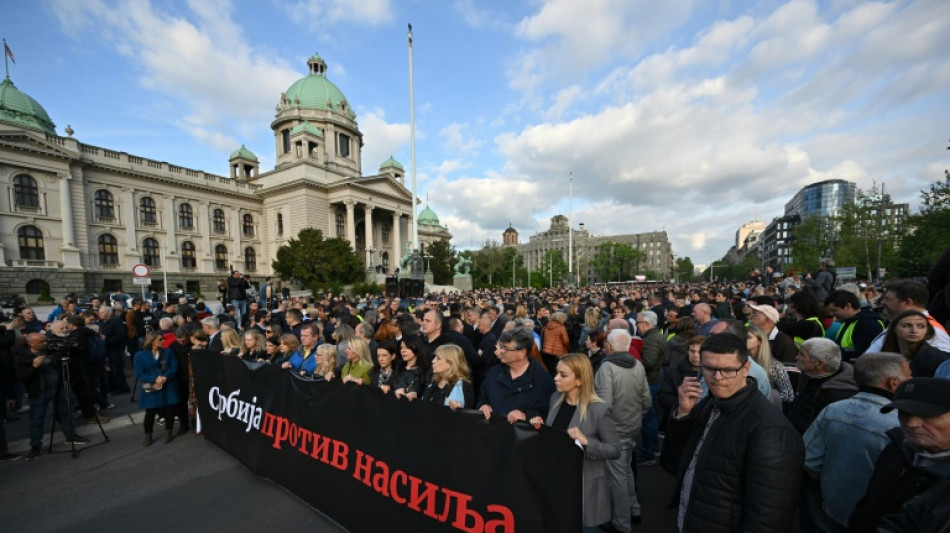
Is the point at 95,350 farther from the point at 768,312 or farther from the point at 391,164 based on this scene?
the point at 391,164

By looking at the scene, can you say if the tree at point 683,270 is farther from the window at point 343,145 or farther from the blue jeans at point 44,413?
the blue jeans at point 44,413

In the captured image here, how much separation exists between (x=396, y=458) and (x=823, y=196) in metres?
135

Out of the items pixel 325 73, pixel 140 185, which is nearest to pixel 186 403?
pixel 140 185

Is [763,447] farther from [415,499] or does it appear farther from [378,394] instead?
[378,394]

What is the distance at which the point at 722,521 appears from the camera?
188 centimetres

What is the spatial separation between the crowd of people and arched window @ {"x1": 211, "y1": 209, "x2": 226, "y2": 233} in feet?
153

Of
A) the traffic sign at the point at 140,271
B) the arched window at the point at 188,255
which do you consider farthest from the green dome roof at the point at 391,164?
the traffic sign at the point at 140,271

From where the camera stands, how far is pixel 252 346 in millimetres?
5820

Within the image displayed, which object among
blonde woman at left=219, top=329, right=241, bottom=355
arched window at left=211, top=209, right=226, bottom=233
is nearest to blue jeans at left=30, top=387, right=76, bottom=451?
blonde woman at left=219, top=329, right=241, bottom=355

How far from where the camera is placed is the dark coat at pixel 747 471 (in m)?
1.74

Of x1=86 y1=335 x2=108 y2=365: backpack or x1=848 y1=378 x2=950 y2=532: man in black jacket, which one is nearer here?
x1=848 y1=378 x2=950 y2=532: man in black jacket

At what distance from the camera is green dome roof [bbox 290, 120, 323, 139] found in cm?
5062

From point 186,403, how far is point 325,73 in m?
68.8

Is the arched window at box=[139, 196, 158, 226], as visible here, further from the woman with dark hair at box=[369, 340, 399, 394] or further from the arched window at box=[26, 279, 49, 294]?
the woman with dark hair at box=[369, 340, 399, 394]
